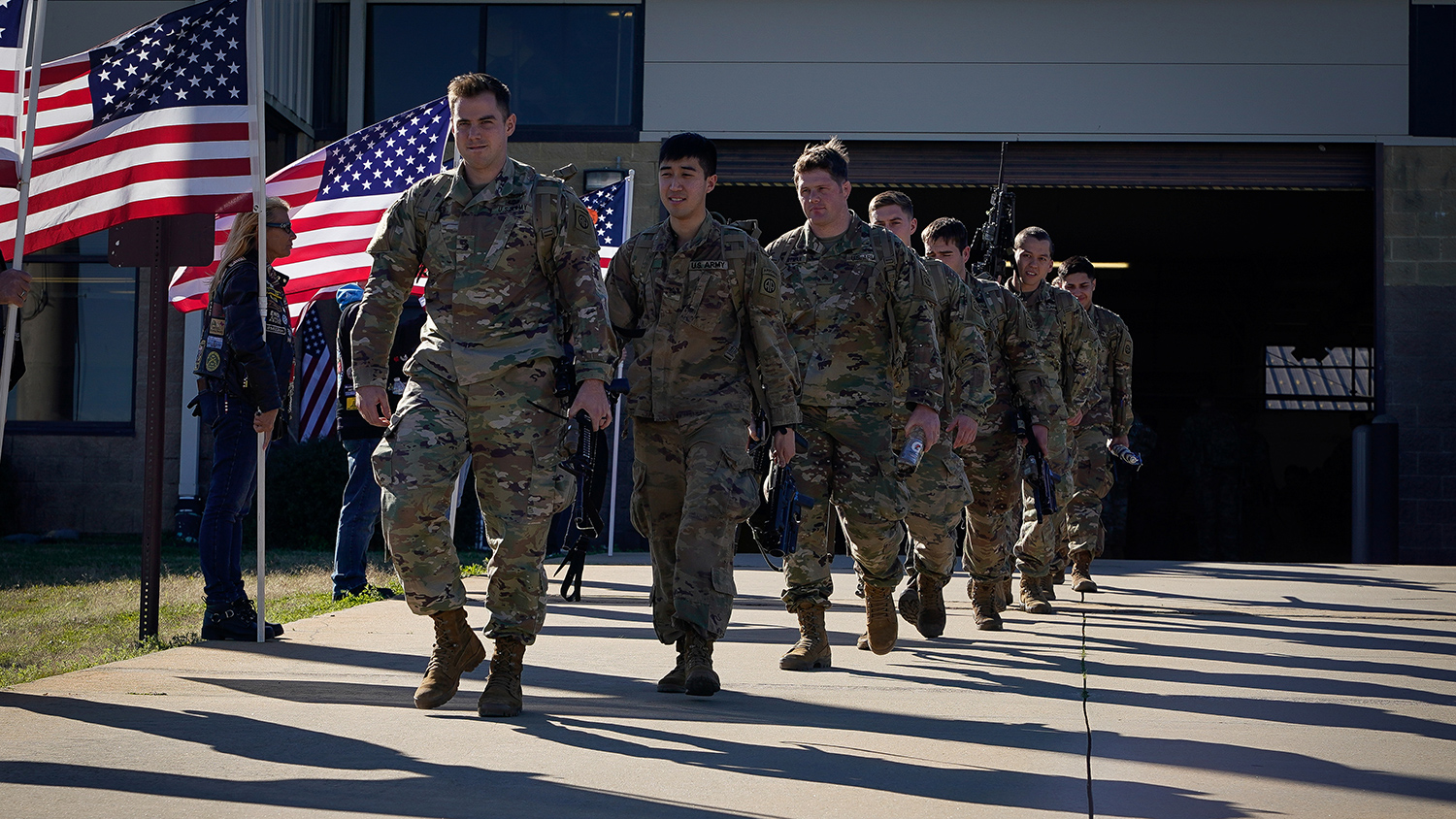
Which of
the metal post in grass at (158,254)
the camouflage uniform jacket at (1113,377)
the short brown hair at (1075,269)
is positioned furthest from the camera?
the camouflage uniform jacket at (1113,377)

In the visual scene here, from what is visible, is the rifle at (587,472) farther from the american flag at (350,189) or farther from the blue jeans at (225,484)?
the american flag at (350,189)

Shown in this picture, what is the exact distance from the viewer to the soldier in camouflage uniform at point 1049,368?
318 inches

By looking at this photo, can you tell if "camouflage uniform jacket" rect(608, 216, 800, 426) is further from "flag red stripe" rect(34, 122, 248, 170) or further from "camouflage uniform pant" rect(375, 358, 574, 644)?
"flag red stripe" rect(34, 122, 248, 170)

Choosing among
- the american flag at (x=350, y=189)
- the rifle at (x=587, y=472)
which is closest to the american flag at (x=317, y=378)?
the american flag at (x=350, y=189)

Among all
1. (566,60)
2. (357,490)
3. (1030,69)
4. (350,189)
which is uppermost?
(566,60)

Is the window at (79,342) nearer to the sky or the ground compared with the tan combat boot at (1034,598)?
nearer to the sky

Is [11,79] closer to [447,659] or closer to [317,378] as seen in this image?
[447,659]

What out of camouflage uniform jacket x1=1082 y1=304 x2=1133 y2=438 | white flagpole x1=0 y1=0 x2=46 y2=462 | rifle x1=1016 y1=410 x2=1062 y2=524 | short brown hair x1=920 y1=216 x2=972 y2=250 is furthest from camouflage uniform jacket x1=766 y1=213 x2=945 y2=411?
camouflage uniform jacket x1=1082 y1=304 x2=1133 y2=438

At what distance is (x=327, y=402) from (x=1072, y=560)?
8633 millimetres

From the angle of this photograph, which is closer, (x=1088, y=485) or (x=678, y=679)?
(x=678, y=679)

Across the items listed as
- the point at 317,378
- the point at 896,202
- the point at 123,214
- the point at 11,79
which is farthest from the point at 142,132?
the point at 317,378

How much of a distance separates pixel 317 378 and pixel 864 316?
10.6 meters

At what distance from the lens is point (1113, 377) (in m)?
10.2

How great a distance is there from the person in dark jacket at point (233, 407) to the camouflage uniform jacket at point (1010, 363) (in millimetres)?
3652
